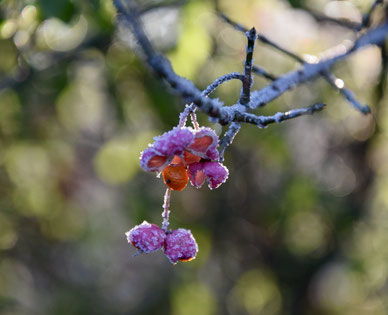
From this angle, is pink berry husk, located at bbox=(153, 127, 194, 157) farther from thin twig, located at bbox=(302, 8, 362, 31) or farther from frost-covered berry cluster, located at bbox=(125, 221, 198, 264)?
thin twig, located at bbox=(302, 8, 362, 31)

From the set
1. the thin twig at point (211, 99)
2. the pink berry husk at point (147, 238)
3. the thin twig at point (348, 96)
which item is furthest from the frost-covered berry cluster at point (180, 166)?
the thin twig at point (348, 96)

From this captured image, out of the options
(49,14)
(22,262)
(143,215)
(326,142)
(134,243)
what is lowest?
(134,243)

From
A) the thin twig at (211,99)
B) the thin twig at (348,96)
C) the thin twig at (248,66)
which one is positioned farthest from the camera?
the thin twig at (348,96)

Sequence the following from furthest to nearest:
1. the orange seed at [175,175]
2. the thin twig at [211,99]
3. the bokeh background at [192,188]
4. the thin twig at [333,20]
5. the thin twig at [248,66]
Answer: the bokeh background at [192,188] → the thin twig at [333,20] → the orange seed at [175,175] → the thin twig at [248,66] → the thin twig at [211,99]

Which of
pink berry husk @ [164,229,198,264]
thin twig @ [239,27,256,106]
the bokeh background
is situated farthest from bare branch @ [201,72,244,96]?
the bokeh background

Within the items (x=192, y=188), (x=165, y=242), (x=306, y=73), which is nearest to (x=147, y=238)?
(x=165, y=242)

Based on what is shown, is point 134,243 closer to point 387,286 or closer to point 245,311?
point 245,311

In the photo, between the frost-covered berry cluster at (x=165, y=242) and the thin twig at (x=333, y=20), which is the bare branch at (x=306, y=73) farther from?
the frost-covered berry cluster at (x=165, y=242)

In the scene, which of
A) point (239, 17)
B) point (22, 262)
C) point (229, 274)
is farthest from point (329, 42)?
point (22, 262)
